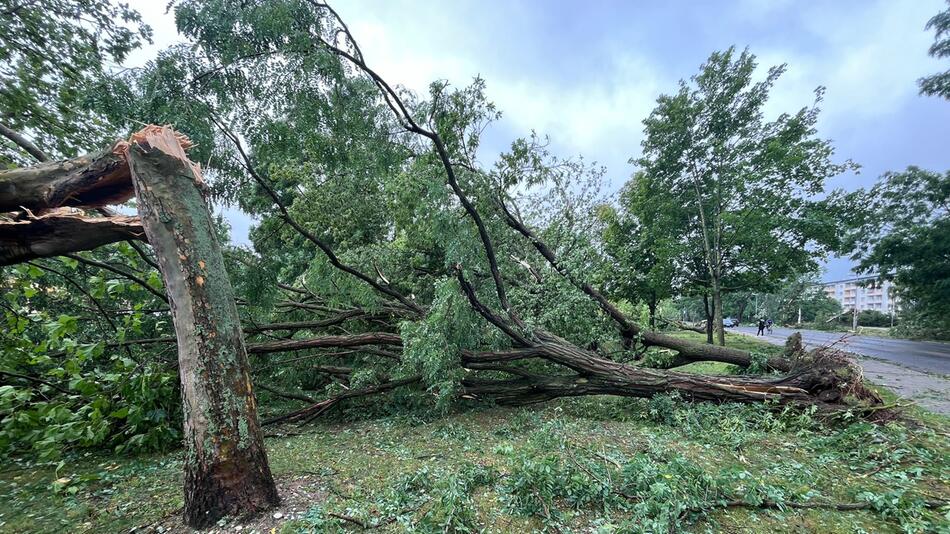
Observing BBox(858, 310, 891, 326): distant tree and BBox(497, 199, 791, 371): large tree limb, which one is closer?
BBox(497, 199, 791, 371): large tree limb

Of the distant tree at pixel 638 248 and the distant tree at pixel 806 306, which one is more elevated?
the distant tree at pixel 638 248

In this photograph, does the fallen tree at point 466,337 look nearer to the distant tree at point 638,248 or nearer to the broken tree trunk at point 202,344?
the broken tree trunk at point 202,344

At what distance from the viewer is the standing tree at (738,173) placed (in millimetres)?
8211

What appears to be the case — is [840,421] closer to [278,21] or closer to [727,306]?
[278,21]

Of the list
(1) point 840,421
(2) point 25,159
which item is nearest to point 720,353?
(1) point 840,421

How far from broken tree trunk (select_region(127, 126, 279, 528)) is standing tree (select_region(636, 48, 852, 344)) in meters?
9.83

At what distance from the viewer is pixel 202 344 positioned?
1861 mm

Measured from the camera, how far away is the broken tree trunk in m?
1.80

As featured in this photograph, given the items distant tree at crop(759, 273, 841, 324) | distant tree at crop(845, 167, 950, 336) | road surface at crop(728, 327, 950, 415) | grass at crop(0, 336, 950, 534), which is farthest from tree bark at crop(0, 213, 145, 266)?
distant tree at crop(759, 273, 841, 324)

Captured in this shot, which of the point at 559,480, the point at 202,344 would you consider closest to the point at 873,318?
the point at 559,480

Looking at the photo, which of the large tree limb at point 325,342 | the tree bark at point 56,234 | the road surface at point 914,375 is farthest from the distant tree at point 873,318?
the tree bark at point 56,234

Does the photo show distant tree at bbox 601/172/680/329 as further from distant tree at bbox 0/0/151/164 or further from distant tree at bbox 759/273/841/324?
distant tree at bbox 759/273/841/324

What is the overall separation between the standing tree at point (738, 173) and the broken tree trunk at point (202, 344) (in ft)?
32.3

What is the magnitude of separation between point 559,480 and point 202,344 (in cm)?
206
